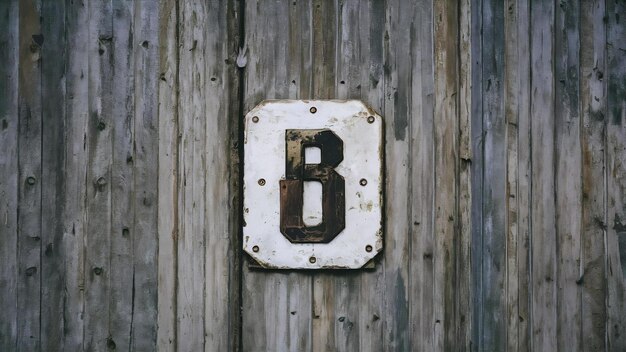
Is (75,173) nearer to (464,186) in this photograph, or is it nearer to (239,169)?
(239,169)

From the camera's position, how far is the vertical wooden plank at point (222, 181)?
1783mm

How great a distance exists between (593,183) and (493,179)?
313 millimetres

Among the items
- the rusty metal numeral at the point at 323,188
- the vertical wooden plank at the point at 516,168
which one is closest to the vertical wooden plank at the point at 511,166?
the vertical wooden plank at the point at 516,168

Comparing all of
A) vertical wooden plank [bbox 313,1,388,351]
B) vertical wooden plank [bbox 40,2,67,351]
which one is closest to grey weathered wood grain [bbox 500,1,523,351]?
vertical wooden plank [bbox 313,1,388,351]

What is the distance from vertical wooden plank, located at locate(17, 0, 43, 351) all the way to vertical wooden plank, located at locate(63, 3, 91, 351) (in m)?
0.09

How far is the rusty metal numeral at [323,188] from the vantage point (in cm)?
175

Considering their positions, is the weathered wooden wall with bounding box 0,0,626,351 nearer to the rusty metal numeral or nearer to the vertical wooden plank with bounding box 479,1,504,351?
the vertical wooden plank with bounding box 479,1,504,351

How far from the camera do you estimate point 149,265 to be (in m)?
1.79

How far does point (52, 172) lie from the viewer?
1793 mm

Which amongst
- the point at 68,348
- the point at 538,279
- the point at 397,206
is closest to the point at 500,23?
the point at 397,206

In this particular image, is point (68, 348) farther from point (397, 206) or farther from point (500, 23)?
point (500, 23)

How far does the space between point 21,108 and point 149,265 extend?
2.06 feet

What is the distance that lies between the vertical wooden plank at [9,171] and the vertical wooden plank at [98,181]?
8.7 inches

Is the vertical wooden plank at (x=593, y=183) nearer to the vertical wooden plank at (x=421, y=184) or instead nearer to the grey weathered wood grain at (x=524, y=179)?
the grey weathered wood grain at (x=524, y=179)
